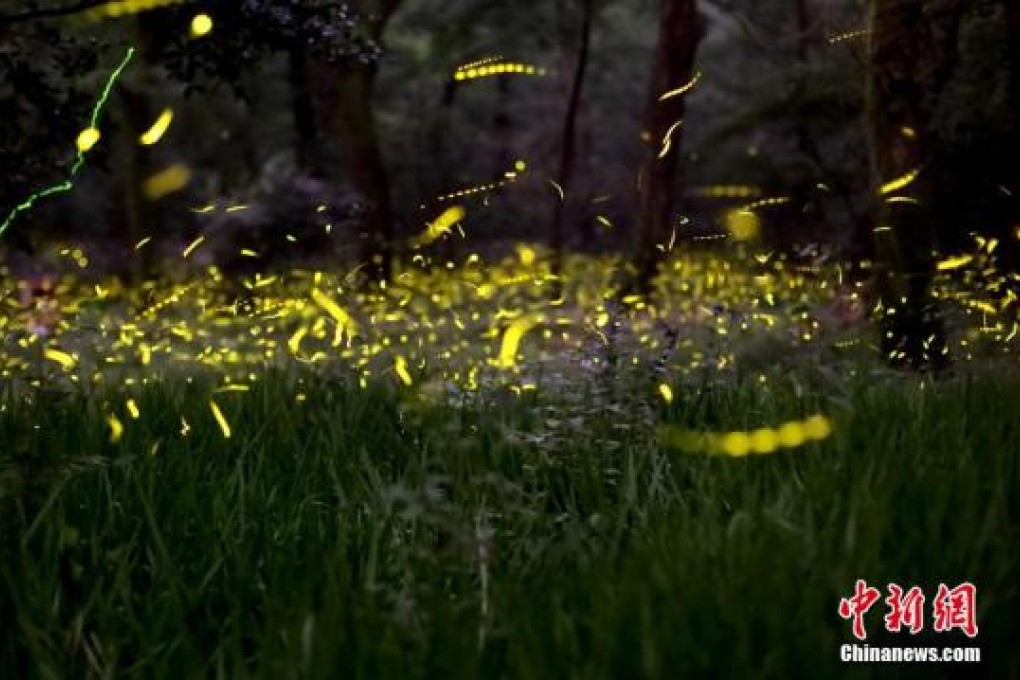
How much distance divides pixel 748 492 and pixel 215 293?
14919 millimetres

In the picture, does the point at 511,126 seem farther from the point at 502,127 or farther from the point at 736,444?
the point at 736,444

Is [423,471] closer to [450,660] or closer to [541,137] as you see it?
[450,660]

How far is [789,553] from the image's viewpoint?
9.48 ft

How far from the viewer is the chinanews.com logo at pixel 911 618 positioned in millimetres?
2645

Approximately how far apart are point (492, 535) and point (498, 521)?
45cm

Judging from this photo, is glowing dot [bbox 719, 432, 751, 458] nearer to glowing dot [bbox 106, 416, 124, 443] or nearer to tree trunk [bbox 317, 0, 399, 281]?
glowing dot [bbox 106, 416, 124, 443]

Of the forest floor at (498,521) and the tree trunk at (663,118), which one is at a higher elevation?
the tree trunk at (663,118)

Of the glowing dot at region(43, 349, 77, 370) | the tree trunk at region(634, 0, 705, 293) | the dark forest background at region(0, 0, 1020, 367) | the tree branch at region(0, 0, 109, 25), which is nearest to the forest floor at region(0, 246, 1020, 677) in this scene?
the glowing dot at region(43, 349, 77, 370)

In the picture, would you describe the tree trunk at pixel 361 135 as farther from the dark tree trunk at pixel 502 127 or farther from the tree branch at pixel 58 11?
the dark tree trunk at pixel 502 127

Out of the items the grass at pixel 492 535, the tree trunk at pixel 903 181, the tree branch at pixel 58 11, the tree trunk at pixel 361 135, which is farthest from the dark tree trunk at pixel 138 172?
the grass at pixel 492 535

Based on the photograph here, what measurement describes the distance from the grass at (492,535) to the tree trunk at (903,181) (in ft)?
8.20

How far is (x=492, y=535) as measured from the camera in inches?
154

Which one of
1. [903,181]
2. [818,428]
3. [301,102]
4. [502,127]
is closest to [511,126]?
[502,127]

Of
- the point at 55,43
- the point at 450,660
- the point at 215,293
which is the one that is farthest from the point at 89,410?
the point at 215,293
